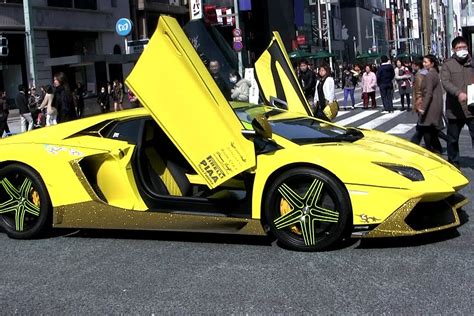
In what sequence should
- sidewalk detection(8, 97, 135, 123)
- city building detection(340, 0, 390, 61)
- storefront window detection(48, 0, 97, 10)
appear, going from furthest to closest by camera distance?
city building detection(340, 0, 390, 61) < storefront window detection(48, 0, 97, 10) < sidewalk detection(8, 97, 135, 123)

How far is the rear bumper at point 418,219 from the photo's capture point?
446 centimetres

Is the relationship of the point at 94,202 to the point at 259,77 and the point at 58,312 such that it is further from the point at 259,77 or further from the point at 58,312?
the point at 259,77

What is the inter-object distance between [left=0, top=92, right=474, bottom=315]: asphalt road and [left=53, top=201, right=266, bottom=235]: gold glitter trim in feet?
0.58

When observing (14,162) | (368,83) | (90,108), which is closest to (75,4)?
(90,108)

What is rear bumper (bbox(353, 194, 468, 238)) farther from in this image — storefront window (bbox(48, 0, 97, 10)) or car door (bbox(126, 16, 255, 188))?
storefront window (bbox(48, 0, 97, 10))

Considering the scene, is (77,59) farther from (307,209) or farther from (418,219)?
(418,219)

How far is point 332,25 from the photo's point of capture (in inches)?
3078

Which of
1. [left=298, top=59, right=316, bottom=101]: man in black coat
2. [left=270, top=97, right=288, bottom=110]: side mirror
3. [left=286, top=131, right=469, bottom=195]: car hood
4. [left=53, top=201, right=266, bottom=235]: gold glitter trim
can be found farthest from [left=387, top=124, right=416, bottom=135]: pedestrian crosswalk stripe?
[left=53, top=201, right=266, bottom=235]: gold glitter trim

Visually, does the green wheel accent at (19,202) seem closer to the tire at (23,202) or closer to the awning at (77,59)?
the tire at (23,202)

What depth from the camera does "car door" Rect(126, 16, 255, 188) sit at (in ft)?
15.8

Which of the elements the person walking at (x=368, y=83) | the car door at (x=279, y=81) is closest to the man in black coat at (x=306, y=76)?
the person walking at (x=368, y=83)

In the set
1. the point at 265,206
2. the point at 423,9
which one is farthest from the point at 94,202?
the point at 423,9

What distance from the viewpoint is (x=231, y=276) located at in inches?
169

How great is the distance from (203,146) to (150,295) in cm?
136
